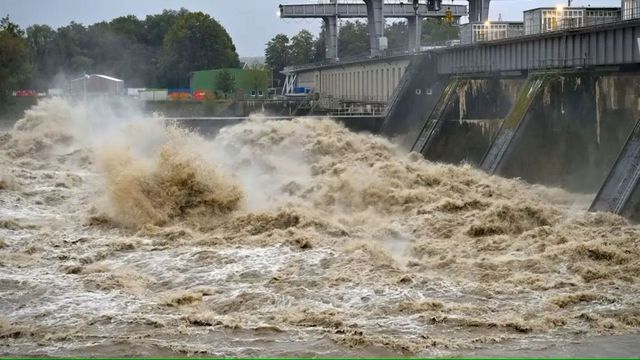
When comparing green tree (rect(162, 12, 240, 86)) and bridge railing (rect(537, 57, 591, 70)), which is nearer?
bridge railing (rect(537, 57, 591, 70))

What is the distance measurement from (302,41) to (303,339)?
81285 millimetres

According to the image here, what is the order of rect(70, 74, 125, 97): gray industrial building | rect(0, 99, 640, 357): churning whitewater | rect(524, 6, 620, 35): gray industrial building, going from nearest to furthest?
rect(0, 99, 640, 357): churning whitewater
rect(524, 6, 620, 35): gray industrial building
rect(70, 74, 125, 97): gray industrial building

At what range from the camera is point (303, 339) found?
11.9m

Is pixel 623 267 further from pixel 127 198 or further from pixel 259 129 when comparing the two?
pixel 259 129

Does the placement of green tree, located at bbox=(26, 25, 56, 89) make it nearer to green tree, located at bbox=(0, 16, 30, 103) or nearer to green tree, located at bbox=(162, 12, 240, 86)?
green tree, located at bbox=(0, 16, 30, 103)

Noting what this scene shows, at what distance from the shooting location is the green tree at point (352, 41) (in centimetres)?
8762

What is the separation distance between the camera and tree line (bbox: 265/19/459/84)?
A: 3442 inches

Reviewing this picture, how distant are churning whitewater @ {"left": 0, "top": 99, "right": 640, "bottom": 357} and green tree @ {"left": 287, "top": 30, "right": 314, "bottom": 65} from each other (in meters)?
62.4

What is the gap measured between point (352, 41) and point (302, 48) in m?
5.69

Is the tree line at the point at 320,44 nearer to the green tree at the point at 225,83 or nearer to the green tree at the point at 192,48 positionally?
the green tree at the point at 192,48

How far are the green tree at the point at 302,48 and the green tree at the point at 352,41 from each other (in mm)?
3482

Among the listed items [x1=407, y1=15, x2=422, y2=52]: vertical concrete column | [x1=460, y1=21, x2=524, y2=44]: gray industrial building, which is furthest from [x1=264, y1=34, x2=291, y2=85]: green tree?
[x1=460, y1=21, x2=524, y2=44]: gray industrial building

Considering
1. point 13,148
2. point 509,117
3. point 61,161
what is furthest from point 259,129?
point 509,117

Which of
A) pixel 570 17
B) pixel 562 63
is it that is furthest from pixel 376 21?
pixel 562 63
